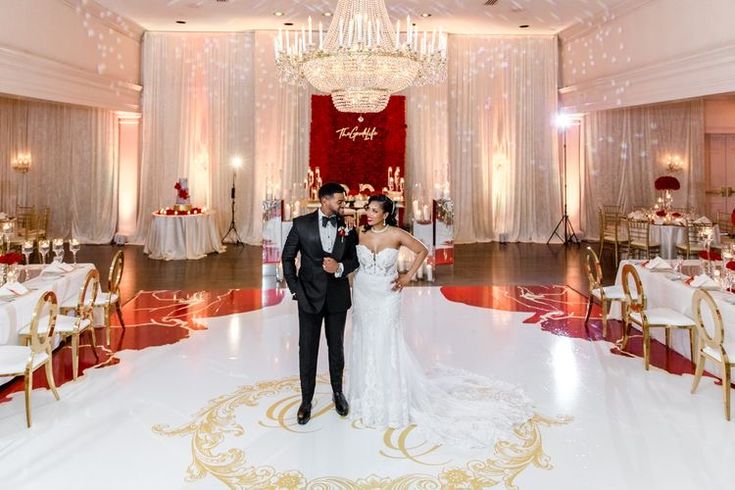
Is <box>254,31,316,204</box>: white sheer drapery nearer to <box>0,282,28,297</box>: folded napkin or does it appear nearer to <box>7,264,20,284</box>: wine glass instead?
<box>7,264,20,284</box>: wine glass

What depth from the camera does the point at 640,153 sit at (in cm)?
1298

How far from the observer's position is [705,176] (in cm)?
1315

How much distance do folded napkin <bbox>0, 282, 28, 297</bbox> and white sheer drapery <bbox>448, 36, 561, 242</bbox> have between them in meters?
10.2

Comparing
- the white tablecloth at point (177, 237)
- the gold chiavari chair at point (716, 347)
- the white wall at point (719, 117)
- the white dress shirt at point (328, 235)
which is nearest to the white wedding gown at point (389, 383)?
the white dress shirt at point (328, 235)

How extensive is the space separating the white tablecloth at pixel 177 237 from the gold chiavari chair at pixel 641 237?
800 centimetres

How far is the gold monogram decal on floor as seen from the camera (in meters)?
3.10

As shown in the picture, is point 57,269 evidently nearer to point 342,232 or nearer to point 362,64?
point 342,232

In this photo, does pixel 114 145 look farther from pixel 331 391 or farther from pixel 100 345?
pixel 331 391

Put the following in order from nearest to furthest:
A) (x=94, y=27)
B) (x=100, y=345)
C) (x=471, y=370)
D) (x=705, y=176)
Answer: (x=471, y=370), (x=100, y=345), (x=94, y=27), (x=705, y=176)

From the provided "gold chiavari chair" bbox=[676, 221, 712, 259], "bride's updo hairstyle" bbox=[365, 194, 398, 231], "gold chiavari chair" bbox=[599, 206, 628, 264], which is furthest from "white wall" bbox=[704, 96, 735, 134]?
"bride's updo hairstyle" bbox=[365, 194, 398, 231]

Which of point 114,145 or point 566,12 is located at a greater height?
point 566,12

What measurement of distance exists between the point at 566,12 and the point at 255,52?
263 inches

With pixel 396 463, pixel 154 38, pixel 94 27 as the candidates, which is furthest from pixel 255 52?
pixel 396 463

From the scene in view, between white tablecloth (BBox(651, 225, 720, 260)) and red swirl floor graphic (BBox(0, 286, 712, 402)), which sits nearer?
red swirl floor graphic (BBox(0, 286, 712, 402))
